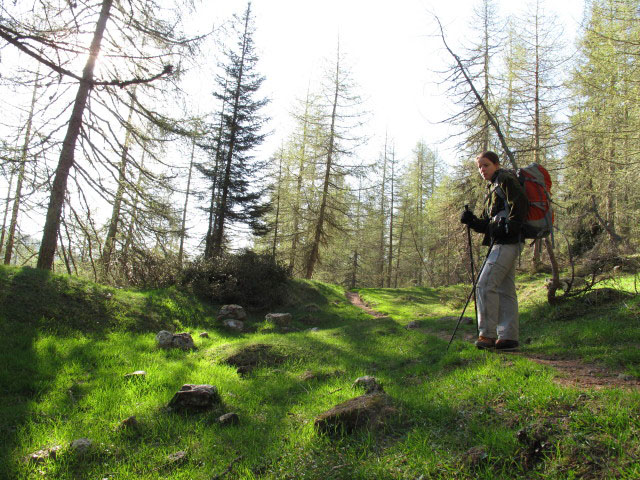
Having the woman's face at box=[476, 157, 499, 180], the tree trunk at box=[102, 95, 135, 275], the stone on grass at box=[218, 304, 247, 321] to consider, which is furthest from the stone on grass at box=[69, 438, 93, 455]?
the tree trunk at box=[102, 95, 135, 275]

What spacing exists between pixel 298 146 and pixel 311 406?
23973mm

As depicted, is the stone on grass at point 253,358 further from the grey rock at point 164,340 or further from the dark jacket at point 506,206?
the dark jacket at point 506,206

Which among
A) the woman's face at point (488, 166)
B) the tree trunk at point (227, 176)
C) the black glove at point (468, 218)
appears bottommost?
the black glove at point (468, 218)

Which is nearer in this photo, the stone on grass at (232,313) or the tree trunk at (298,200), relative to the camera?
the stone on grass at (232,313)

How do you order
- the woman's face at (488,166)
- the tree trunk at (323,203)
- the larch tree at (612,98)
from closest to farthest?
1. the woman's face at (488,166)
2. the larch tree at (612,98)
3. the tree trunk at (323,203)

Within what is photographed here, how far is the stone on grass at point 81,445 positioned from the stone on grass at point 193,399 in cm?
86

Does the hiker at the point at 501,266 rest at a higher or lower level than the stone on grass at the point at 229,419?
higher

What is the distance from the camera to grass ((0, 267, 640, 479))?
7.68ft

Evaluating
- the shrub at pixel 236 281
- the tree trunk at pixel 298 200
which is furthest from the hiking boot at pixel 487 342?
the tree trunk at pixel 298 200

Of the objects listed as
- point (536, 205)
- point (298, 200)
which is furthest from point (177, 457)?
point (298, 200)

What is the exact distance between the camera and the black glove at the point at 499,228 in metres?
4.10

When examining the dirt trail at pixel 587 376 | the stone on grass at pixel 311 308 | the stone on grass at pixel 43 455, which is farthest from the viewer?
the stone on grass at pixel 311 308

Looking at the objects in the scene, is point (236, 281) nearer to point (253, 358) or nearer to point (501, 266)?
point (253, 358)

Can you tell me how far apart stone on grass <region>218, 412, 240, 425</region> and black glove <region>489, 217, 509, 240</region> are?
3654 mm
